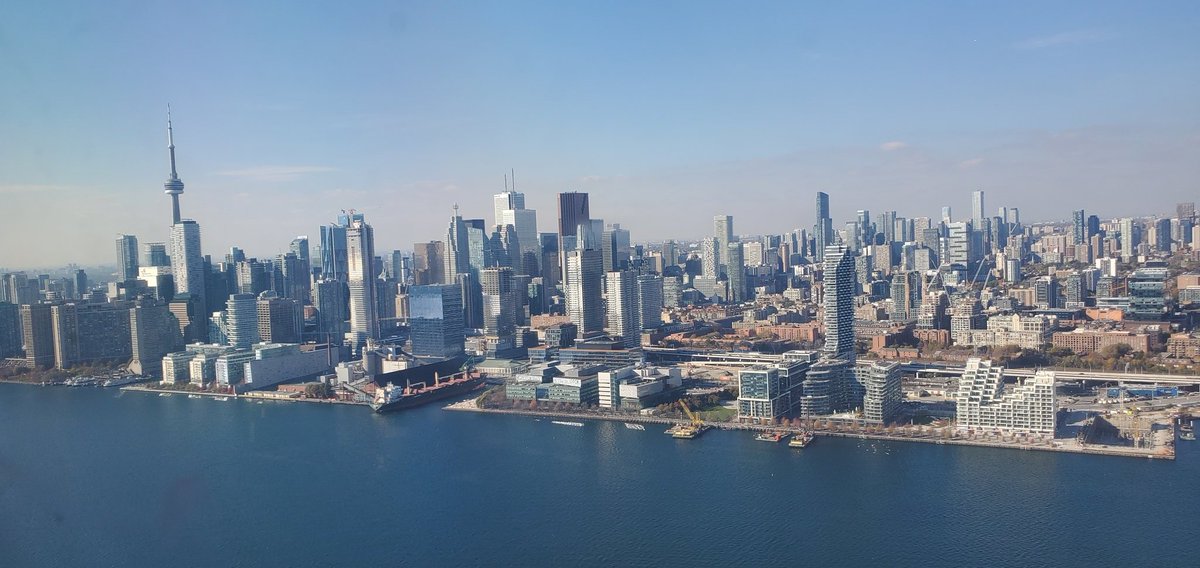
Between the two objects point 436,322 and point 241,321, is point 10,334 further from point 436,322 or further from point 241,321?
point 436,322

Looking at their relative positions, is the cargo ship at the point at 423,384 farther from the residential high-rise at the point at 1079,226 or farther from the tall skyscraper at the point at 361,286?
the residential high-rise at the point at 1079,226

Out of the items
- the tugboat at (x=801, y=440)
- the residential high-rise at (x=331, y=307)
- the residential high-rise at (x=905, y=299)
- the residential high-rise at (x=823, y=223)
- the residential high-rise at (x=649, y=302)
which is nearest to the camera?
the tugboat at (x=801, y=440)

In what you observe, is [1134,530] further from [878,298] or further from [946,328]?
[878,298]

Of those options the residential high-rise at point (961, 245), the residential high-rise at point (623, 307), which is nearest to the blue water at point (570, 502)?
the residential high-rise at point (623, 307)

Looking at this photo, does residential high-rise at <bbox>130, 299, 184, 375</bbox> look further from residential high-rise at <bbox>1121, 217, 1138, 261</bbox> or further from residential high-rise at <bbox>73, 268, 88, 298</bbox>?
residential high-rise at <bbox>1121, 217, 1138, 261</bbox>

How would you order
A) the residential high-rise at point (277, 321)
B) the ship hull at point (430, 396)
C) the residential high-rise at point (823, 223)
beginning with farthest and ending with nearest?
the residential high-rise at point (823, 223) → the residential high-rise at point (277, 321) → the ship hull at point (430, 396)

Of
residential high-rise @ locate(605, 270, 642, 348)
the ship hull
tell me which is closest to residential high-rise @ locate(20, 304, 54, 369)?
the ship hull

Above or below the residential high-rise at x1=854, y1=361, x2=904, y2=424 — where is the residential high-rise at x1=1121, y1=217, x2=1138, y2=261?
above
